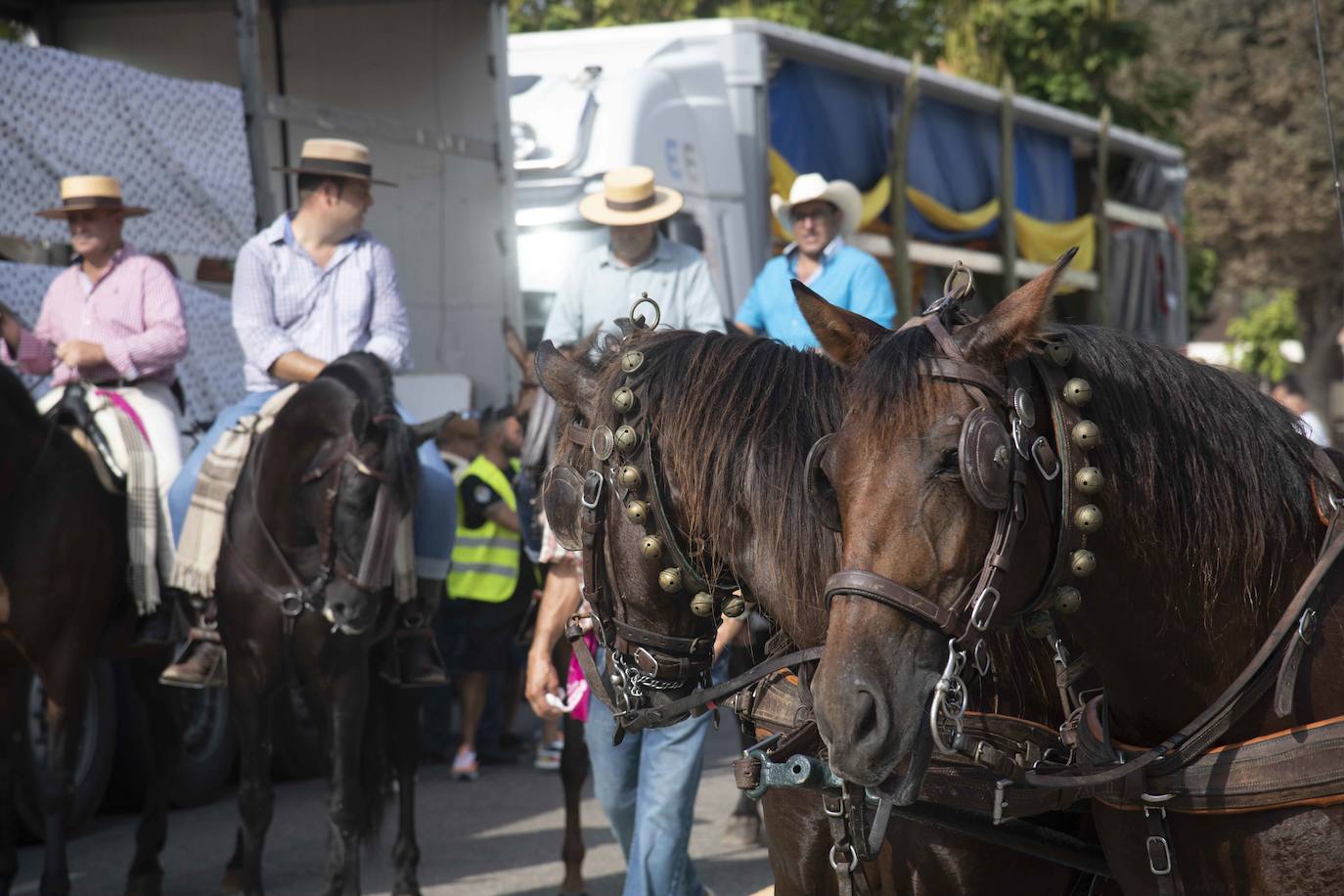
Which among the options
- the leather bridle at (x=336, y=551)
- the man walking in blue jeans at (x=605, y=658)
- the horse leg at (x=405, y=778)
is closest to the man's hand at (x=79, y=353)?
the leather bridle at (x=336, y=551)

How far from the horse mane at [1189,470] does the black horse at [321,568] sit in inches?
135

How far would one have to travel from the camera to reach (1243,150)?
29.9 meters

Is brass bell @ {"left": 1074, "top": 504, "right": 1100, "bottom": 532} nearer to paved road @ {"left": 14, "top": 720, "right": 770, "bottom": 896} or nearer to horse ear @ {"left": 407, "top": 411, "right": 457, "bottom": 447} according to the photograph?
horse ear @ {"left": 407, "top": 411, "right": 457, "bottom": 447}

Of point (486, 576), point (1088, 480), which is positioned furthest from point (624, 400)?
point (486, 576)

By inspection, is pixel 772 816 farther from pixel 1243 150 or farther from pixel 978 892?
pixel 1243 150

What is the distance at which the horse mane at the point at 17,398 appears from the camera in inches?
242

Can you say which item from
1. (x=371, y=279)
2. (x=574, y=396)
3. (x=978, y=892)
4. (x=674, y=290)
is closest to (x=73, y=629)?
(x=371, y=279)

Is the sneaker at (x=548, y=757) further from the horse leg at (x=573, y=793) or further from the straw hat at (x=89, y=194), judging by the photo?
the straw hat at (x=89, y=194)

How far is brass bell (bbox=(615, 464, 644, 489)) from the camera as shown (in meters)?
3.36

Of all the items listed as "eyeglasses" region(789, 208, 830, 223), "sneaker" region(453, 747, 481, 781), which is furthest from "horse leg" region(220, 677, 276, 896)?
"sneaker" region(453, 747, 481, 781)

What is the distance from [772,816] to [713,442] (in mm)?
859

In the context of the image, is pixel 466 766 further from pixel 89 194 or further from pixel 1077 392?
pixel 1077 392

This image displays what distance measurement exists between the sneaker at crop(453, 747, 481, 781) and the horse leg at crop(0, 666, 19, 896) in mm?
3115

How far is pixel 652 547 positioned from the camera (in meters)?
3.37
